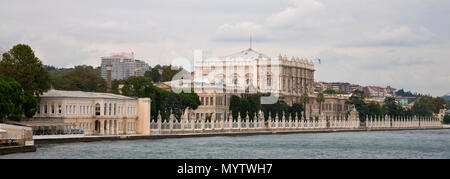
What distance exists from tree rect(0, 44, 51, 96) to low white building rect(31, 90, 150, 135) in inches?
63.8

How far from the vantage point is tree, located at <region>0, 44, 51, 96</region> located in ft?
228

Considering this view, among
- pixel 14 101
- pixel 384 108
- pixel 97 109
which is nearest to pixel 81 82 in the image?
pixel 97 109

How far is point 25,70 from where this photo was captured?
6988 centimetres

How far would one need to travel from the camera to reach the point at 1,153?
161 ft

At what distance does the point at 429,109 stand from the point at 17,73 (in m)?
133

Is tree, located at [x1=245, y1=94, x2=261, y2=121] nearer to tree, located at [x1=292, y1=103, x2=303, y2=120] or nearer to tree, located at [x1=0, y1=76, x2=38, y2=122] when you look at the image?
tree, located at [x1=292, y1=103, x2=303, y2=120]

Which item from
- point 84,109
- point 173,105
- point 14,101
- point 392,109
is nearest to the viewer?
point 14,101

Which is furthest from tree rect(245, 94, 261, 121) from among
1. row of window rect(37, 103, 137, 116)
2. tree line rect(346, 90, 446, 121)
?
tree line rect(346, 90, 446, 121)

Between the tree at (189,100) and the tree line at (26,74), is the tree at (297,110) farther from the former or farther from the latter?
the tree line at (26,74)

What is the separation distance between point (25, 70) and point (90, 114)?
608cm

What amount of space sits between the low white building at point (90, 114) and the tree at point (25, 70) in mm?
1622

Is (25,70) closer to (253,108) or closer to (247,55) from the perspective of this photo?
(253,108)
